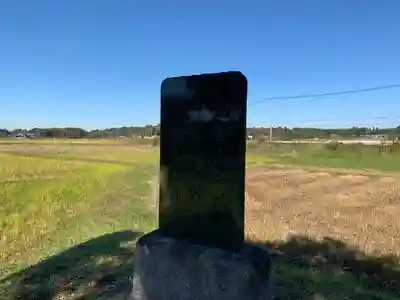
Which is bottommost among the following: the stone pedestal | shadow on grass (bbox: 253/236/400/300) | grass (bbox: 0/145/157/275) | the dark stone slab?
grass (bbox: 0/145/157/275)

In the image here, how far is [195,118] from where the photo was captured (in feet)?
9.56

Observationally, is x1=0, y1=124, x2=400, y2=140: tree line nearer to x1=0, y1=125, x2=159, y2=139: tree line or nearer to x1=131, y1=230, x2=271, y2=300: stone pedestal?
x1=0, y1=125, x2=159, y2=139: tree line

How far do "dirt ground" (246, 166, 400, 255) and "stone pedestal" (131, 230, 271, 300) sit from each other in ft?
15.0

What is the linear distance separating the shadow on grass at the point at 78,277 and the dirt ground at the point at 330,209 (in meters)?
3.14

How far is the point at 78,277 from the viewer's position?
176 inches

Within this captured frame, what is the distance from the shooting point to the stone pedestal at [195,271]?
2.65 meters

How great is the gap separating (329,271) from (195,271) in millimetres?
3118

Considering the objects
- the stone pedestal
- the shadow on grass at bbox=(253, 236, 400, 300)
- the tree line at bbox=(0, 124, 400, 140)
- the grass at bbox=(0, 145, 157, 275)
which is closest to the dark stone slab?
the stone pedestal

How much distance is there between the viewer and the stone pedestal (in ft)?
8.71

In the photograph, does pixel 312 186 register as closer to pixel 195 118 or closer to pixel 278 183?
pixel 278 183

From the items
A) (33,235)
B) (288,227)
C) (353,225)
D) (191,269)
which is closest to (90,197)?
(33,235)

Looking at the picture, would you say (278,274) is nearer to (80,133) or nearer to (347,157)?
(347,157)

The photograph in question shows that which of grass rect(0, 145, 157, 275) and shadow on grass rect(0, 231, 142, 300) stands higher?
shadow on grass rect(0, 231, 142, 300)

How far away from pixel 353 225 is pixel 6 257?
24.7 ft
